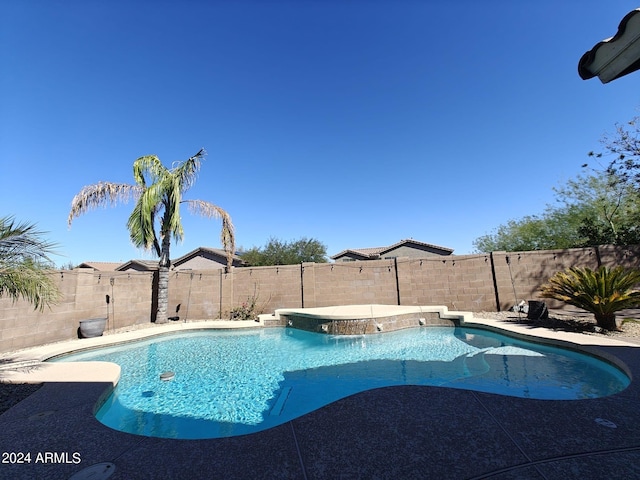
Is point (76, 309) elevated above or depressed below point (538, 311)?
above

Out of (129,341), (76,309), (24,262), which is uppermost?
(24,262)

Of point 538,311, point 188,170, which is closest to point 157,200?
point 188,170

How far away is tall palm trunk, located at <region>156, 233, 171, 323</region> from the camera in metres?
12.0

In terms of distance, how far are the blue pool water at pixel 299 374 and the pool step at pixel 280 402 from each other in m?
0.02

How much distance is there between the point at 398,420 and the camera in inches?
114

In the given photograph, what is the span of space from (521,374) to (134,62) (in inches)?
532

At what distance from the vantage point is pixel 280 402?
5.05 meters

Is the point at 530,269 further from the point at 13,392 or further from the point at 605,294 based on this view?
the point at 13,392

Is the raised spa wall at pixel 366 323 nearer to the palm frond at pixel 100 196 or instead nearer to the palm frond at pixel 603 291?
the palm frond at pixel 603 291

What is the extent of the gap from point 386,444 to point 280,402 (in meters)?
3.11

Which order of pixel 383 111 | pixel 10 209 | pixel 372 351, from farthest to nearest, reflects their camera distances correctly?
pixel 383 111
pixel 372 351
pixel 10 209

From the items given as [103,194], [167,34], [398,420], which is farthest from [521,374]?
[103,194]

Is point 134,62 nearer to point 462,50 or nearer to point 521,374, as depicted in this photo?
point 462,50

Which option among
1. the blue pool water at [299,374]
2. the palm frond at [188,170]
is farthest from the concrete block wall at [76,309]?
the palm frond at [188,170]
